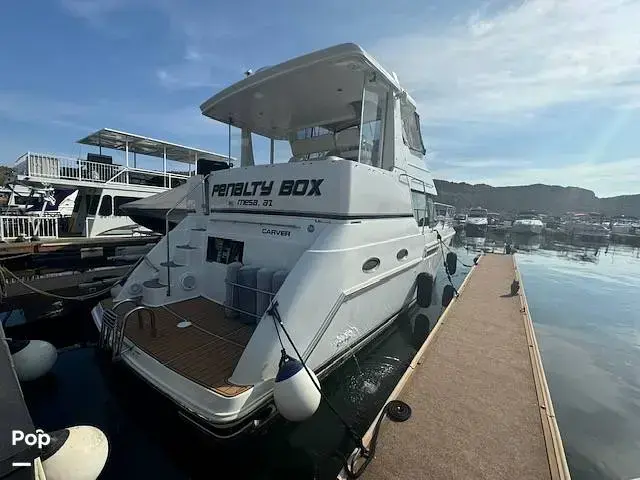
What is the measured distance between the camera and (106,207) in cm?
1630

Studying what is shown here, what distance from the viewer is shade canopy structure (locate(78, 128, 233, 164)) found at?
17.6 metres

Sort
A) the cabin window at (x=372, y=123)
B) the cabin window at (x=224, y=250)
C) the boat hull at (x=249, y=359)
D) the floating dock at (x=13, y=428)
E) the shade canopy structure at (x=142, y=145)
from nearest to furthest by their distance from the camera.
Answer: the floating dock at (x=13, y=428), the boat hull at (x=249, y=359), the cabin window at (x=372, y=123), the cabin window at (x=224, y=250), the shade canopy structure at (x=142, y=145)

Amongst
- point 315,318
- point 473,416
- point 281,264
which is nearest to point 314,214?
point 281,264

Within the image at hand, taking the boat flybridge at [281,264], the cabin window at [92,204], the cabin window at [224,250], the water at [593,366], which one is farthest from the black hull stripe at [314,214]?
the cabin window at [92,204]

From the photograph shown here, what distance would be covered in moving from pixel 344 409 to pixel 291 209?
8.70 ft

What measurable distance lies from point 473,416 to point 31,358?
519 cm

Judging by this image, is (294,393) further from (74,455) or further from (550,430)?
(550,430)

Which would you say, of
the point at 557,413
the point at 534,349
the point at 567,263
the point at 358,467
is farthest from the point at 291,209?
the point at 567,263

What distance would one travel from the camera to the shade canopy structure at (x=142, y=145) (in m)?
17.6

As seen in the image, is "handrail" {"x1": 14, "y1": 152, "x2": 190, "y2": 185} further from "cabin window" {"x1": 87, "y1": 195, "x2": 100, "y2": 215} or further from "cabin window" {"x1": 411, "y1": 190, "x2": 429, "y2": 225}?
"cabin window" {"x1": 411, "y1": 190, "x2": 429, "y2": 225}

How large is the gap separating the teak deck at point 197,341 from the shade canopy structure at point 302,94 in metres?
3.54

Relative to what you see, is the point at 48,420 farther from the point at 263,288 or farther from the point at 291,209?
the point at 291,209

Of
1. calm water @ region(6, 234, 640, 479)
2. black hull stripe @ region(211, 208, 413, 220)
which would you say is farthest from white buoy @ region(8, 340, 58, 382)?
black hull stripe @ region(211, 208, 413, 220)

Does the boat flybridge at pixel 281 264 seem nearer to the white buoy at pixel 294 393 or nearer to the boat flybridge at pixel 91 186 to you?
the white buoy at pixel 294 393
